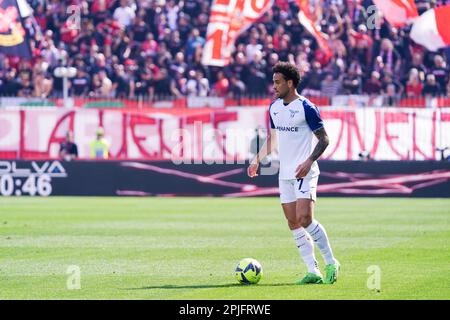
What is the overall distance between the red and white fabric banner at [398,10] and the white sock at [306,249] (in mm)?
15364

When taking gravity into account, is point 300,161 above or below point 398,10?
below

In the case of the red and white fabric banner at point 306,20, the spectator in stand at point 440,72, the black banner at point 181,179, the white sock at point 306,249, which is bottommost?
the black banner at point 181,179

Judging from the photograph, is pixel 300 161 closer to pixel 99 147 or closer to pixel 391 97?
pixel 391 97

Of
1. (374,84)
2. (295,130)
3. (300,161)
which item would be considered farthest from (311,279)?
(374,84)

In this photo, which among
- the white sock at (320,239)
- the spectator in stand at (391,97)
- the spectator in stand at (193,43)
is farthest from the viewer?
the spectator in stand at (193,43)

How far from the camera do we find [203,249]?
57.5 ft

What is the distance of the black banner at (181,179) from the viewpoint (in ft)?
104

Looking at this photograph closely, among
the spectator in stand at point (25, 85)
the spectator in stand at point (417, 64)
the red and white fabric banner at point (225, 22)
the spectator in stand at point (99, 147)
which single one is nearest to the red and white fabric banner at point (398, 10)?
the red and white fabric banner at point (225, 22)

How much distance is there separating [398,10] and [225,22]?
16.3ft

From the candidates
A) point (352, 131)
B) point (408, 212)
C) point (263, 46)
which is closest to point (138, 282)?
point (408, 212)

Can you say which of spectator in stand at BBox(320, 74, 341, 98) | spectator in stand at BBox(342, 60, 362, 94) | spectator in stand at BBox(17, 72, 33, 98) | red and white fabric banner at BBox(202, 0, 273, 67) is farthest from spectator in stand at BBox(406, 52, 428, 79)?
spectator in stand at BBox(17, 72, 33, 98)

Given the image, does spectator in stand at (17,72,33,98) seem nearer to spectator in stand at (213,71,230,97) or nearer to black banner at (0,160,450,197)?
black banner at (0,160,450,197)

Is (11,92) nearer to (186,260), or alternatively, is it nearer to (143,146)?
(143,146)

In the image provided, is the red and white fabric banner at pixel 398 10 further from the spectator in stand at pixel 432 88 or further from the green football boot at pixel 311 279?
the green football boot at pixel 311 279
